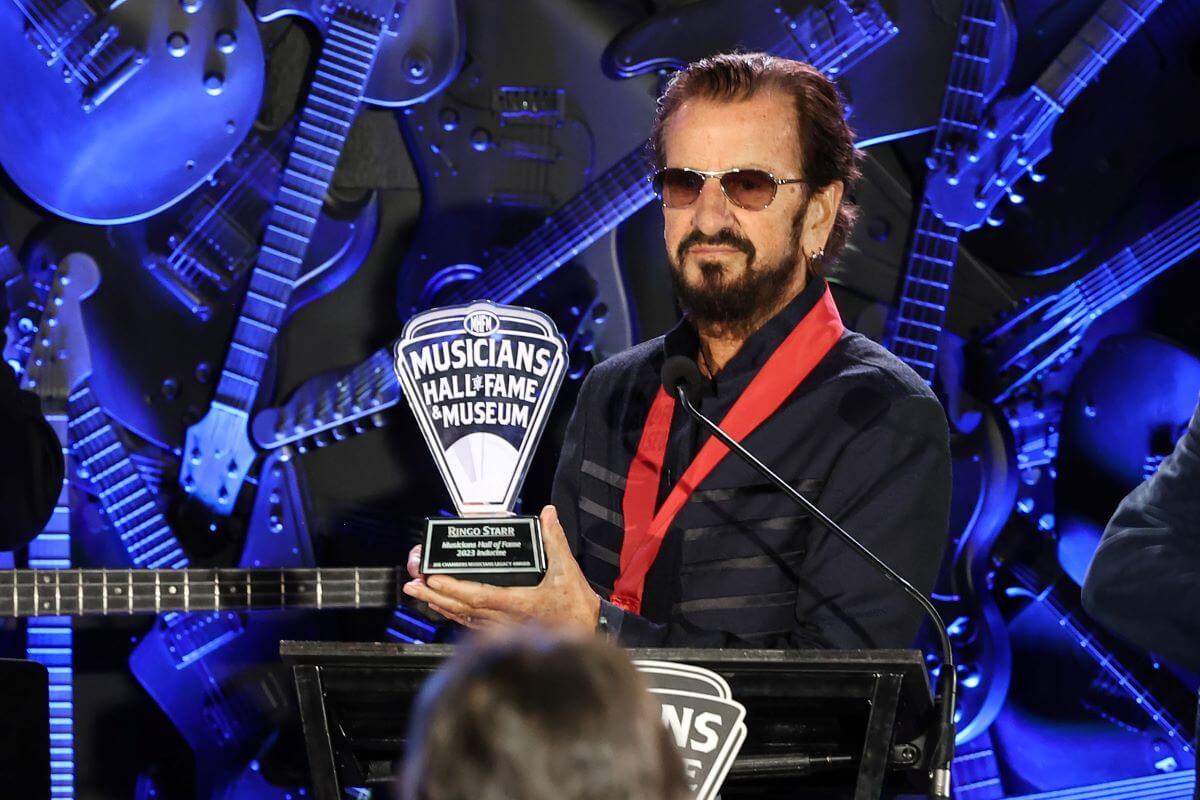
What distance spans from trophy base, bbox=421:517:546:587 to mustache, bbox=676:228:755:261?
653 millimetres

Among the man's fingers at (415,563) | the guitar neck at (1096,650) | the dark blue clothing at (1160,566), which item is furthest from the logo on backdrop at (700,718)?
the guitar neck at (1096,650)

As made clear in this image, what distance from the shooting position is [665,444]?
2322mm

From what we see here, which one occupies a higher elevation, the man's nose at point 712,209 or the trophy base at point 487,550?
the man's nose at point 712,209

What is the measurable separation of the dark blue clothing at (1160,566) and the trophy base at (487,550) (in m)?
0.69

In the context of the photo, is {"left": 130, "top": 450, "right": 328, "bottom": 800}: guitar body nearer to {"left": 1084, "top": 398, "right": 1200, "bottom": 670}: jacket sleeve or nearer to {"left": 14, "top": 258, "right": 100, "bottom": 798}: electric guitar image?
{"left": 14, "top": 258, "right": 100, "bottom": 798}: electric guitar image

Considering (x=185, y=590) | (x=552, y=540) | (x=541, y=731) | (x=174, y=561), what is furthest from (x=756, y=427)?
(x=174, y=561)

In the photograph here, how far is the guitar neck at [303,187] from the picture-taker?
381 centimetres

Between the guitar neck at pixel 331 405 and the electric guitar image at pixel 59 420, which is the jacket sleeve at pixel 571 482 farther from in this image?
the electric guitar image at pixel 59 420

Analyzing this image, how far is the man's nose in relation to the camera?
231 cm

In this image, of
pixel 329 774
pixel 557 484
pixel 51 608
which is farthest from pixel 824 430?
pixel 51 608

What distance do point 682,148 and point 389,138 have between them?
168 cm

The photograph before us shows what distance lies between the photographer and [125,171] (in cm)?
383

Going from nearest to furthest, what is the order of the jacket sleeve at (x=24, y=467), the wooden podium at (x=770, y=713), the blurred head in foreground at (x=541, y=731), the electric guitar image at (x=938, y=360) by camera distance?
the blurred head in foreground at (x=541, y=731)
the wooden podium at (x=770, y=713)
the jacket sleeve at (x=24, y=467)
the electric guitar image at (x=938, y=360)

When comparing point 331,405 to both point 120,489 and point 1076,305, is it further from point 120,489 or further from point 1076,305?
point 1076,305
